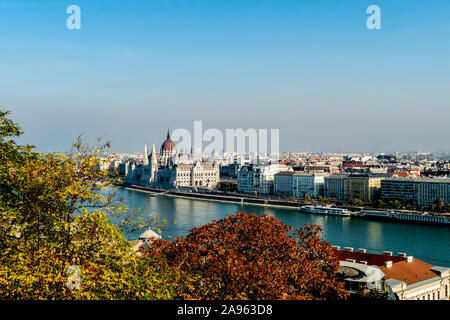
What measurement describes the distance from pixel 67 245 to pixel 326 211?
18.1 meters

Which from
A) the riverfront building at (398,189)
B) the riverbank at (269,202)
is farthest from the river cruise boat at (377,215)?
the riverfront building at (398,189)

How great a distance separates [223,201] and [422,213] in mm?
10681

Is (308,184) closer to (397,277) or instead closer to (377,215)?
(377,215)

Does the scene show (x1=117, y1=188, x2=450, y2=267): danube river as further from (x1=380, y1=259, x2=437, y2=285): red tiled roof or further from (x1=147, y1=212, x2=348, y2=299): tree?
(x1=147, y1=212, x2=348, y2=299): tree

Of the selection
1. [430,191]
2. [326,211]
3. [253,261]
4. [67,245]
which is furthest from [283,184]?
[67,245]

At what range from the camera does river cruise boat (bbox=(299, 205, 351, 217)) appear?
19359mm

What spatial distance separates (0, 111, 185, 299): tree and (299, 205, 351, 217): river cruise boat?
17.3 meters

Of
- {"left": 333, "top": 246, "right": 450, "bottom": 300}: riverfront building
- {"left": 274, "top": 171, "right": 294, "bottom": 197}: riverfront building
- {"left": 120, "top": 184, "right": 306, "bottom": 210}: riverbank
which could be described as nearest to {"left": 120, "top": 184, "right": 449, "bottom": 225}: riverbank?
{"left": 120, "top": 184, "right": 306, "bottom": 210}: riverbank

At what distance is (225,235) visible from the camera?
170 inches

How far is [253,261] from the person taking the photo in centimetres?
394

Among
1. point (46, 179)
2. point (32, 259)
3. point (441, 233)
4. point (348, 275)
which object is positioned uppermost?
point (46, 179)

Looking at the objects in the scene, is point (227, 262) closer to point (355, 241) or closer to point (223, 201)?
point (355, 241)

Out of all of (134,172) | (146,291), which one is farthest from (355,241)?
(134,172)

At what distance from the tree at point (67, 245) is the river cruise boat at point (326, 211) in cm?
1730
